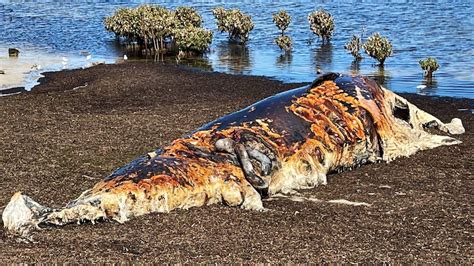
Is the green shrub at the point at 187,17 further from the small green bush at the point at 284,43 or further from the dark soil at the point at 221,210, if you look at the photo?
the dark soil at the point at 221,210

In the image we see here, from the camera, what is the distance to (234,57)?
3781 centimetres

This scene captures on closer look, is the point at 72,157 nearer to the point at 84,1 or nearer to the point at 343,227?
A: the point at 343,227

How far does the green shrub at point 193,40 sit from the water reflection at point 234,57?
1048 millimetres

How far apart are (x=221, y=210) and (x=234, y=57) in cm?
2799

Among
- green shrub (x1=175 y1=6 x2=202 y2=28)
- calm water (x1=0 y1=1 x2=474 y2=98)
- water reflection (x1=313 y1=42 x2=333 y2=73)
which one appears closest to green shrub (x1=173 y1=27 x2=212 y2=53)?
calm water (x1=0 y1=1 x2=474 y2=98)

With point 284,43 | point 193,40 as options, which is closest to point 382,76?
point 284,43

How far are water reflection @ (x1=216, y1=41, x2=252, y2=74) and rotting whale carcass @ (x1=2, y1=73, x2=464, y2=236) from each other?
17688 mm

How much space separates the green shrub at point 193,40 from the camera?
128 ft

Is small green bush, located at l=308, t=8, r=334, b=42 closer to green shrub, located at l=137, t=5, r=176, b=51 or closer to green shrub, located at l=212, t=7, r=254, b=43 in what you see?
green shrub, located at l=212, t=7, r=254, b=43

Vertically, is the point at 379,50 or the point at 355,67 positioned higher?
A: the point at 379,50

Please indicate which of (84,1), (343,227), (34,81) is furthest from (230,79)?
(84,1)

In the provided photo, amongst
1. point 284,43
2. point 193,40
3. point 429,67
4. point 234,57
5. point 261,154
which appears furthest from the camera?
point 284,43

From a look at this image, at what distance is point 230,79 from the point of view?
2842cm

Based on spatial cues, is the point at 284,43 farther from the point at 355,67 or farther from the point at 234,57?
the point at 355,67
